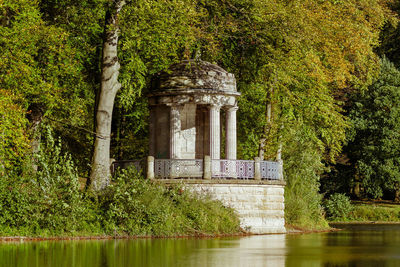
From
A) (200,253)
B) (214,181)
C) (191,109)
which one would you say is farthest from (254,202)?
(200,253)

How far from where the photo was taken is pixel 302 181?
1576 inches

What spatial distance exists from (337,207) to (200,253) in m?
31.7

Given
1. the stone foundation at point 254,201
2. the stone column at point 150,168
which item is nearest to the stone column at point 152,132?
the stone column at point 150,168

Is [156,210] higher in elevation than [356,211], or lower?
lower

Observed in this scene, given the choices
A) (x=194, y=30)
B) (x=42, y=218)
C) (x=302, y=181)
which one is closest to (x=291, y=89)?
(x=302, y=181)

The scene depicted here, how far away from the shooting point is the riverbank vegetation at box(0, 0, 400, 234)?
29391mm

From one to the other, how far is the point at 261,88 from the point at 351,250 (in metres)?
17.6

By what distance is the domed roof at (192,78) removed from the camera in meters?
35.3

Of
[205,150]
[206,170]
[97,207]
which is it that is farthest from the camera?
[205,150]

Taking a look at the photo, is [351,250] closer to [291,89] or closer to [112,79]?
[112,79]

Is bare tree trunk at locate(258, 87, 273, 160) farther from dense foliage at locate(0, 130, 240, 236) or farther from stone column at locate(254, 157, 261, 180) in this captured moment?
dense foliage at locate(0, 130, 240, 236)

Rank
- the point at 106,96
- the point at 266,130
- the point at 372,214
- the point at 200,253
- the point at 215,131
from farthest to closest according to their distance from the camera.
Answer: the point at 372,214, the point at 266,130, the point at 215,131, the point at 106,96, the point at 200,253

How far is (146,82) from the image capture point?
42688mm

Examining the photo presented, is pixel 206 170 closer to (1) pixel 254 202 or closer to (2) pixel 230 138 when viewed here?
(1) pixel 254 202
